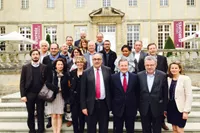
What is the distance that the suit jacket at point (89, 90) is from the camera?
5.47 metres

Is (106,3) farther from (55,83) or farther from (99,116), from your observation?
(99,116)

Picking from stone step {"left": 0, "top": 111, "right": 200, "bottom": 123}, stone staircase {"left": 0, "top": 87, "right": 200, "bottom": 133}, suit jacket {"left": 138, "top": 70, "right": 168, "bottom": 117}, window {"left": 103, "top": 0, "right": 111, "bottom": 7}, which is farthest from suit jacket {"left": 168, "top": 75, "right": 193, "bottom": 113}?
window {"left": 103, "top": 0, "right": 111, "bottom": 7}

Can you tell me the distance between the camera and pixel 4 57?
16.0m

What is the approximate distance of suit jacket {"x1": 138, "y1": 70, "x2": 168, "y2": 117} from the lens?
17.7 ft

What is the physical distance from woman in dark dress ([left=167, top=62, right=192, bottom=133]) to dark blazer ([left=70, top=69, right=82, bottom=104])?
170 centimetres

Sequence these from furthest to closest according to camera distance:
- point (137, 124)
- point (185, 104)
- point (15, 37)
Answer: point (15, 37) < point (137, 124) < point (185, 104)

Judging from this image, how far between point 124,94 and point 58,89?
4.38 ft

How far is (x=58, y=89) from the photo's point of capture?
597 cm

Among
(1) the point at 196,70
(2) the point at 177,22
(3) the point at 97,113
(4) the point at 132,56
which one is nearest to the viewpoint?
(3) the point at 97,113

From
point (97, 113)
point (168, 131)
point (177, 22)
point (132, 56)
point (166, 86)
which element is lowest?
point (168, 131)

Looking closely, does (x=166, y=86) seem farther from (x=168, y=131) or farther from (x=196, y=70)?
(x=196, y=70)

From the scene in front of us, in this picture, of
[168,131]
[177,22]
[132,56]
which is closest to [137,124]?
[168,131]

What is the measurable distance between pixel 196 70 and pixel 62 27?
1464 cm

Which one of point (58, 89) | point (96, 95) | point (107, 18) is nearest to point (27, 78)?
point (58, 89)
